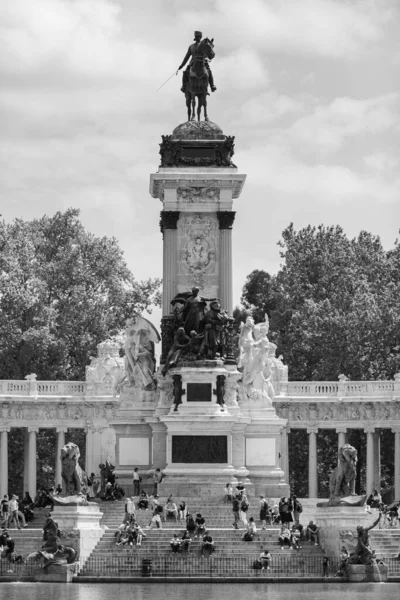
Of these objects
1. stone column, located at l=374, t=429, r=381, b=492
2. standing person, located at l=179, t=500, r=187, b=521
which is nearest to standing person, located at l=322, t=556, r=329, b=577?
standing person, located at l=179, t=500, r=187, b=521

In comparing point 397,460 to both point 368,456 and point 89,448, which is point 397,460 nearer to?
point 368,456

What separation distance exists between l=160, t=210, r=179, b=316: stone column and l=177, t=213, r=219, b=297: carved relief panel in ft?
0.67

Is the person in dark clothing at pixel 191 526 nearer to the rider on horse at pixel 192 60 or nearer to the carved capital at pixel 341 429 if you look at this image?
the rider on horse at pixel 192 60

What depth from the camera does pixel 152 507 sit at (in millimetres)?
75125

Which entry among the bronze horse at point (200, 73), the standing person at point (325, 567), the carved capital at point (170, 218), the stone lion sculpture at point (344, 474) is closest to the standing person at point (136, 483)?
the carved capital at point (170, 218)

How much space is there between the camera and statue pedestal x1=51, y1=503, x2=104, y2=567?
66875mm

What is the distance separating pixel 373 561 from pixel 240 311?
2547 inches

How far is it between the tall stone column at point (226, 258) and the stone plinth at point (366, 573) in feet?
65.8

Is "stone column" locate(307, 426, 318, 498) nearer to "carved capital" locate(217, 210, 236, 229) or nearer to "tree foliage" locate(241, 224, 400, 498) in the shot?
"tree foliage" locate(241, 224, 400, 498)

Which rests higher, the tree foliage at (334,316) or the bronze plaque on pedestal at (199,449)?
the tree foliage at (334,316)

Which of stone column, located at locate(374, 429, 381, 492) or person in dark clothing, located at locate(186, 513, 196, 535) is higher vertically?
stone column, located at locate(374, 429, 381, 492)

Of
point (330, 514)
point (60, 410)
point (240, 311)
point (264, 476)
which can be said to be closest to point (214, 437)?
point (264, 476)

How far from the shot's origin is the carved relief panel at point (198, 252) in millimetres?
83688

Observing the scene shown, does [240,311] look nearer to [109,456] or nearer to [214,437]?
[109,456]
